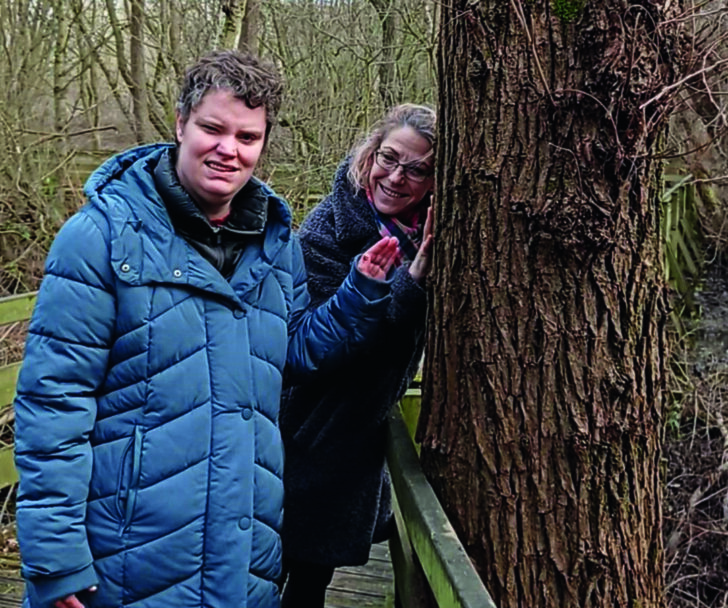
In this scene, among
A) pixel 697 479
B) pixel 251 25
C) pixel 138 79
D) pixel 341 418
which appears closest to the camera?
pixel 341 418

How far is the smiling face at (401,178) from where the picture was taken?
2.47m

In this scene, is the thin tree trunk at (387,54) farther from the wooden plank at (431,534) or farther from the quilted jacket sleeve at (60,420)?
the quilted jacket sleeve at (60,420)

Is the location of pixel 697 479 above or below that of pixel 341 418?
below

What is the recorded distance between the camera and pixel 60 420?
1809 mm

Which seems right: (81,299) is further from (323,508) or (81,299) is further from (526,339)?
(323,508)

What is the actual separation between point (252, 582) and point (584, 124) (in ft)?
4.04

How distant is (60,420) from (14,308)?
141 inches

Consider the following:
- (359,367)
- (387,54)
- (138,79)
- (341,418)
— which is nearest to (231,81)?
(359,367)

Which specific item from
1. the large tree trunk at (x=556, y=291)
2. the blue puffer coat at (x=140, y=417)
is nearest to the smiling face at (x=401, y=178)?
the large tree trunk at (x=556, y=291)

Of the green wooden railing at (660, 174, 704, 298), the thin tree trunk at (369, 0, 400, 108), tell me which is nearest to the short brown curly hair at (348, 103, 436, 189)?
the green wooden railing at (660, 174, 704, 298)

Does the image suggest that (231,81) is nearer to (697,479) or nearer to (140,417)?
(140,417)

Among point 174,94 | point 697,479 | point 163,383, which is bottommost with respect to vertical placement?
point 697,479

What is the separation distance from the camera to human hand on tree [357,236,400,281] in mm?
2342

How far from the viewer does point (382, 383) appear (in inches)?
102
